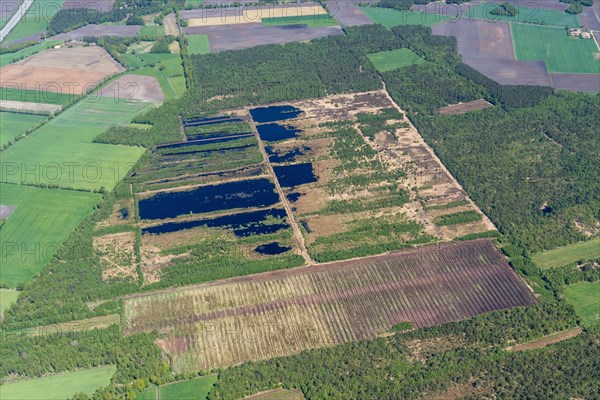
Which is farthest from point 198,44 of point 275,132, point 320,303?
point 320,303

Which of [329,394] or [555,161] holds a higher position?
[555,161]

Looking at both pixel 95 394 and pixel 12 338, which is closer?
pixel 95 394

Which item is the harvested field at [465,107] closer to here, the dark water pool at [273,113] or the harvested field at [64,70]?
the dark water pool at [273,113]

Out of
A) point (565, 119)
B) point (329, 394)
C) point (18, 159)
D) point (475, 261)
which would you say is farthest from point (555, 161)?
point (18, 159)

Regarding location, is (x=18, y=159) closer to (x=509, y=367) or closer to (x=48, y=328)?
(x=48, y=328)

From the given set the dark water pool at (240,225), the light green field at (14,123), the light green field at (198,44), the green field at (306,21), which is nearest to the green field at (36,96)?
the light green field at (14,123)

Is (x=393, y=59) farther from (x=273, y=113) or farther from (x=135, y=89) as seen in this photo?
(x=135, y=89)

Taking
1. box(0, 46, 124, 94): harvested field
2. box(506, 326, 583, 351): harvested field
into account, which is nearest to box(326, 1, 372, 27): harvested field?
box(0, 46, 124, 94): harvested field
